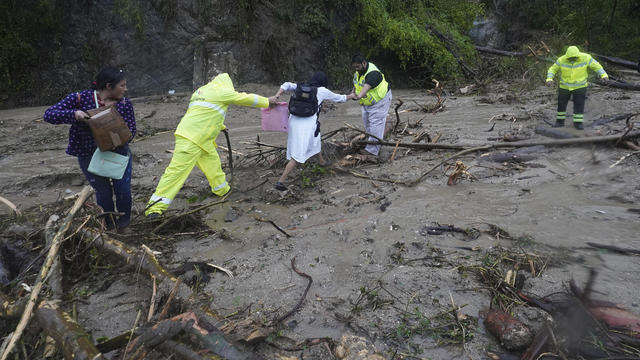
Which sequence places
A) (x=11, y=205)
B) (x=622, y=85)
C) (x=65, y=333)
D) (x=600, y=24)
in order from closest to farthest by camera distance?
(x=65, y=333), (x=11, y=205), (x=622, y=85), (x=600, y=24)

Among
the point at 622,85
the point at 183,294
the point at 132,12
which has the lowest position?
the point at 622,85

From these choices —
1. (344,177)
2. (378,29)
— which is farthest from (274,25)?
(344,177)

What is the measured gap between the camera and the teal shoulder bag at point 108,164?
4.11m

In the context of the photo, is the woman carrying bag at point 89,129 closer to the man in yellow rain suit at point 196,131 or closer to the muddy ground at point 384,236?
the muddy ground at point 384,236

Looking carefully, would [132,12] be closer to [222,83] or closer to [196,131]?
[222,83]

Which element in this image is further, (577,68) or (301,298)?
(577,68)

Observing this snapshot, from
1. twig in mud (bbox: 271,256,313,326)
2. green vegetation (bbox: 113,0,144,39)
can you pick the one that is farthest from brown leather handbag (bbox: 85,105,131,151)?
green vegetation (bbox: 113,0,144,39)

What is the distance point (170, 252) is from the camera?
422 cm

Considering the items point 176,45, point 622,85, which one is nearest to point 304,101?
point 176,45

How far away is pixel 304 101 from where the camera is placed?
566 cm

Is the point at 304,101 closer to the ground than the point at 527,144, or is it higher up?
higher up

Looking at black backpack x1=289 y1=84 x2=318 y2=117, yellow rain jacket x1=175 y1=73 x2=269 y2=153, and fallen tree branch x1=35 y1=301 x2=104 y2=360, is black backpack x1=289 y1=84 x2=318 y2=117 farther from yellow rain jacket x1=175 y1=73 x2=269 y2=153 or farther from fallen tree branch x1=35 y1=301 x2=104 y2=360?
fallen tree branch x1=35 y1=301 x2=104 y2=360

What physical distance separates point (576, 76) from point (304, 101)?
208 inches

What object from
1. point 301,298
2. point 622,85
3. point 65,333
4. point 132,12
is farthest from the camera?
point 132,12
